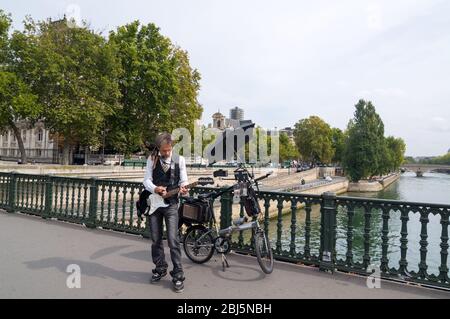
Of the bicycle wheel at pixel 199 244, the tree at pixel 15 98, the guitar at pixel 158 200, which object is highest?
the tree at pixel 15 98

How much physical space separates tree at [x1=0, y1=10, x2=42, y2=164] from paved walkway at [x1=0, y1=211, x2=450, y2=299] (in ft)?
70.3

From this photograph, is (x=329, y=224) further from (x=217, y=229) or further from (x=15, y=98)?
(x=15, y=98)

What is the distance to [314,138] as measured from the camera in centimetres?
7300

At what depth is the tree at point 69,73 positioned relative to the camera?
2539 centimetres

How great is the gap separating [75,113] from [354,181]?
4677 cm

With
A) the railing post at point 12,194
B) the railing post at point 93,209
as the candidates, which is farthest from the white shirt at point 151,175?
the railing post at point 12,194

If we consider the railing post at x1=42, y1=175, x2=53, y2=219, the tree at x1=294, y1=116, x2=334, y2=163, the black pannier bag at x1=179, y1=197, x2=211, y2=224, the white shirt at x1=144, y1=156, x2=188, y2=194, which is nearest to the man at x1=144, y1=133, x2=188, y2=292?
the white shirt at x1=144, y1=156, x2=188, y2=194

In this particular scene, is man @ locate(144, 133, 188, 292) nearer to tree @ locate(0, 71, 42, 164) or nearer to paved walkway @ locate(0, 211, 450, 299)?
paved walkway @ locate(0, 211, 450, 299)

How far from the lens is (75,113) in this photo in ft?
83.9

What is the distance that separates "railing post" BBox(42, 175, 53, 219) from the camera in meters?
8.22

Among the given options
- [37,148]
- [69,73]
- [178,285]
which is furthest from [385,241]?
[37,148]

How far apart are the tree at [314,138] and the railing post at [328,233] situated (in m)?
69.5

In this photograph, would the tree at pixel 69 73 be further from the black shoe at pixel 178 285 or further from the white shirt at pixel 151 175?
the black shoe at pixel 178 285

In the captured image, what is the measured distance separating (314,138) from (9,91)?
59.8m
